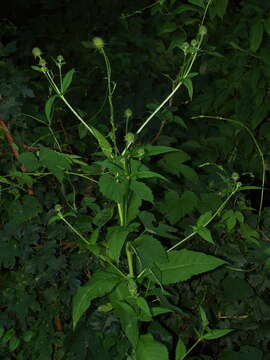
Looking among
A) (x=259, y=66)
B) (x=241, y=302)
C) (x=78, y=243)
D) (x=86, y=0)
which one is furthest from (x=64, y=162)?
(x=86, y=0)

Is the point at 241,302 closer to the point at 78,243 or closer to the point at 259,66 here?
the point at 78,243

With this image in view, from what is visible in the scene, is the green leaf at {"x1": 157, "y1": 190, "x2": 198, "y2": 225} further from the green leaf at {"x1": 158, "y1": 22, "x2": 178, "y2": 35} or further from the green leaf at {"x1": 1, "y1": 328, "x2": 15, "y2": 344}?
the green leaf at {"x1": 158, "y1": 22, "x2": 178, "y2": 35}

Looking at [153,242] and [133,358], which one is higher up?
[153,242]

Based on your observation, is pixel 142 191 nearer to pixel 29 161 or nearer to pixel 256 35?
pixel 29 161

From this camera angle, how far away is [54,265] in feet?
6.12

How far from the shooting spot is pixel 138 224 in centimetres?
157

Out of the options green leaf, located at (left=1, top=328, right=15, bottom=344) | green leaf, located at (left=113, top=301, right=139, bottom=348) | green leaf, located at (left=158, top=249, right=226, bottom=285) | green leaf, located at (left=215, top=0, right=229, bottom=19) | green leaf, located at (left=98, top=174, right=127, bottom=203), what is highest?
green leaf, located at (left=215, top=0, right=229, bottom=19)

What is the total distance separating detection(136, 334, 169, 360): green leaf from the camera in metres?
1.57

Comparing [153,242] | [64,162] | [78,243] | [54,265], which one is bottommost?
[54,265]

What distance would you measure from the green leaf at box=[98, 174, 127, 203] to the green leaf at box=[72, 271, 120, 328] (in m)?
0.32

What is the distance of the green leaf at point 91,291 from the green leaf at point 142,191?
326mm

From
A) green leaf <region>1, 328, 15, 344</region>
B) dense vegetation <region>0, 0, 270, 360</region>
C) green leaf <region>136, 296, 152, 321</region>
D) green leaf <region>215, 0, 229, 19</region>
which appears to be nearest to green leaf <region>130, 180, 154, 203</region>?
dense vegetation <region>0, 0, 270, 360</region>

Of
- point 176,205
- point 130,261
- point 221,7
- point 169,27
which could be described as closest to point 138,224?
point 130,261

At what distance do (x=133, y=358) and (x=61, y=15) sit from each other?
2.98 m
